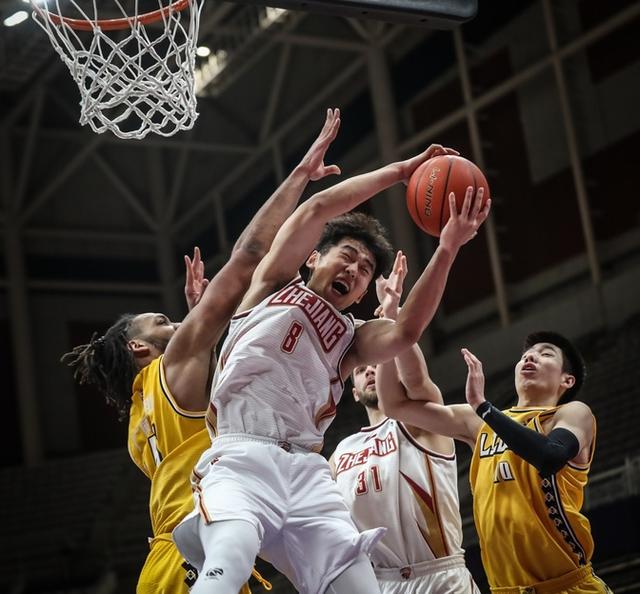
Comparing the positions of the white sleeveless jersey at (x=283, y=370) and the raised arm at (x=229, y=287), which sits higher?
the raised arm at (x=229, y=287)

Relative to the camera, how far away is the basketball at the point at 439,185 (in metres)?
4.36

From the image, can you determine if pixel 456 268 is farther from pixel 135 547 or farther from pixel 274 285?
pixel 274 285

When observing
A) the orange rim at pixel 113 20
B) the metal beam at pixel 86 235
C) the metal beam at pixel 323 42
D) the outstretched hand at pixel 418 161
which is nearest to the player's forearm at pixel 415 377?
the outstretched hand at pixel 418 161

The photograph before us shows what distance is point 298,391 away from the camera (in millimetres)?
4059

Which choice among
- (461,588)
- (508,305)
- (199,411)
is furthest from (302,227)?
(508,305)

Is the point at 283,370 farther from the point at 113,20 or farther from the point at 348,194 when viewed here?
the point at 113,20

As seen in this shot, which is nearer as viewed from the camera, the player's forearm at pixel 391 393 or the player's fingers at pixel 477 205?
the player's fingers at pixel 477 205

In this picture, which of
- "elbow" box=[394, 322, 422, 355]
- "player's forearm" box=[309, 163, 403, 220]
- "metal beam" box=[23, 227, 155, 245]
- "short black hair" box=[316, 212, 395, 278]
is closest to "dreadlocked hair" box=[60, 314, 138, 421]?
"short black hair" box=[316, 212, 395, 278]

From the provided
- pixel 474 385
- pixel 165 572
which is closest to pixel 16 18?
pixel 474 385

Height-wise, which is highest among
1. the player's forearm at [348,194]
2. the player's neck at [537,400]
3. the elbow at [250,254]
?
the player's forearm at [348,194]

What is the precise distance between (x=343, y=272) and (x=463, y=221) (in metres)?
0.53

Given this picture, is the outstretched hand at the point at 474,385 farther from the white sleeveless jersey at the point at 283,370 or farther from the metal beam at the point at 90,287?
the metal beam at the point at 90,287

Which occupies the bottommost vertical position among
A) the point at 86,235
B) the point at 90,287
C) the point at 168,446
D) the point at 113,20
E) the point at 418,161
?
the point at 168,446

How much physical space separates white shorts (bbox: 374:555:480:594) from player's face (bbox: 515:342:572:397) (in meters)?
0.95
